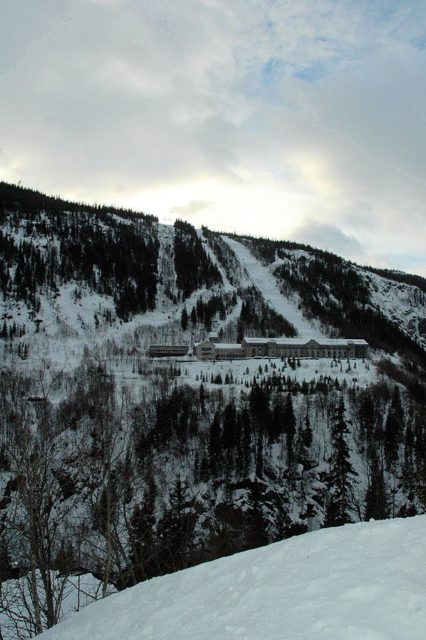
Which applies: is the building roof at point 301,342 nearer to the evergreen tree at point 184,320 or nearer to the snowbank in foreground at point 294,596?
the evergreen tree at point 184,320

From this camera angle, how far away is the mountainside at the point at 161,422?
13062 millimetres

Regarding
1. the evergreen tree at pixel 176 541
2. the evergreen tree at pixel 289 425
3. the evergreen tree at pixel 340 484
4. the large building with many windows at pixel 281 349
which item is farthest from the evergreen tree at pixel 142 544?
the large building with many windows at pixel 281 349

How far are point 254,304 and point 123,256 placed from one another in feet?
212

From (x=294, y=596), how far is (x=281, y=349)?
430 feet

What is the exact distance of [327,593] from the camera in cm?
610

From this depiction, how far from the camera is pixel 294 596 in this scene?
6.27 meters

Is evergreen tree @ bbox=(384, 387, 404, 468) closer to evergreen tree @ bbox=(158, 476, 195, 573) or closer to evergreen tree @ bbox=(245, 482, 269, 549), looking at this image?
evergreen tree @ bbox=(245, 482, 269, 549)

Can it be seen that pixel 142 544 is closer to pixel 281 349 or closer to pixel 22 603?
pixel 22 603

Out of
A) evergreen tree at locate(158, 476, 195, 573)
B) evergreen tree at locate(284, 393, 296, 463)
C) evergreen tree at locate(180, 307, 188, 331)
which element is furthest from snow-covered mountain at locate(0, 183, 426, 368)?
evergreen tree at locate(158, 476, 195, 573)

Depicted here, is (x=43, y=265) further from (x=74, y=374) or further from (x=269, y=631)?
(x=269, y=631)

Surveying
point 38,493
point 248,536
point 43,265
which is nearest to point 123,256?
point 43,265

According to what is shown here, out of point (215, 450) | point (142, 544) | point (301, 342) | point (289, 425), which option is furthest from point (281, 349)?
point (142, 544)

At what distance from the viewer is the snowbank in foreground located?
534 centimetres

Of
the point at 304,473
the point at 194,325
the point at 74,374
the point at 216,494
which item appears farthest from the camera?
the point at 194,325
